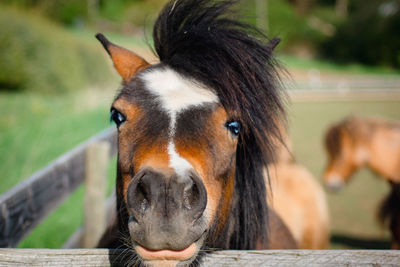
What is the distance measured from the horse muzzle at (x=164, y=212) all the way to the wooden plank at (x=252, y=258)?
159 millimetres

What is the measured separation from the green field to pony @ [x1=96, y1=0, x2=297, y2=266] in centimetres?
41

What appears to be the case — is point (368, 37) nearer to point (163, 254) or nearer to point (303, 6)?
point (303, 6)

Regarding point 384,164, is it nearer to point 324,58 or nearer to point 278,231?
point 278,231

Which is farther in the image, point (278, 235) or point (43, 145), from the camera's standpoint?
point (43, 145)

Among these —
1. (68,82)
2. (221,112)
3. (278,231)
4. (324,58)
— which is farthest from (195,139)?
(324,58)

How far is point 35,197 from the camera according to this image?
237 cm

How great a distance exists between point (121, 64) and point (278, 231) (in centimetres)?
190

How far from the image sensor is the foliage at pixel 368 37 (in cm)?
3597

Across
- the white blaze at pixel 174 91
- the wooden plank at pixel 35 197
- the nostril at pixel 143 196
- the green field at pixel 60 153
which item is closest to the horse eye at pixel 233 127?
the white blaze at pixel 174 91

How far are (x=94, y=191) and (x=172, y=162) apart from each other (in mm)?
2437

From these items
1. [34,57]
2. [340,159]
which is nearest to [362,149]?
[340,159]

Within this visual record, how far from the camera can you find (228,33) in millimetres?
1985

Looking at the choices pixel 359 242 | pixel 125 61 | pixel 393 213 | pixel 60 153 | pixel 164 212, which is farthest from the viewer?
pixel 359 242

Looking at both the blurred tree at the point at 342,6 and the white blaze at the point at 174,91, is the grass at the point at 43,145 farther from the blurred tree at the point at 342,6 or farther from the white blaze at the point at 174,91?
the blurred tree at the point at 342,6
